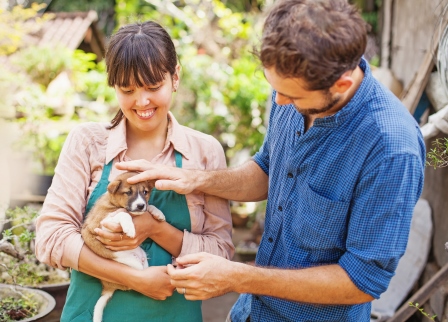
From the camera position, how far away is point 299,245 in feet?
7.47

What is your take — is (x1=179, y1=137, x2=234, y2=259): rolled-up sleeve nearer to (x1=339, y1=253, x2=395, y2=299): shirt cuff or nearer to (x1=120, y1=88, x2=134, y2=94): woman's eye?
(x1=120, y1=88, x2=134, y2=94): woman's eye

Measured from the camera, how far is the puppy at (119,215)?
8.13 ft

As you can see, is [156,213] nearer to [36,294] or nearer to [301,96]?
[301,96]

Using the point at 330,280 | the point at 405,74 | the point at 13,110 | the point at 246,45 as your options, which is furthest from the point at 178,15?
the point at 330,280

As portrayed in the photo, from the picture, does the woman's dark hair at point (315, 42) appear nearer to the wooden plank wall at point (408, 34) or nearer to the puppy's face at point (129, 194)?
the puppy's face at point (129, 194)

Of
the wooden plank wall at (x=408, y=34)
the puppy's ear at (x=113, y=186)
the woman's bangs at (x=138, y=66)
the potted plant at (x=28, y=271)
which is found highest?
the woman's bangs at (x=138, y=66)

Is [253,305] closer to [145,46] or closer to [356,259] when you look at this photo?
[356,259]

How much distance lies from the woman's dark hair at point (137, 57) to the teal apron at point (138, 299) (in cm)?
41

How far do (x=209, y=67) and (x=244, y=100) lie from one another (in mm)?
1229

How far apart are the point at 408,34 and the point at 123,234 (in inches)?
151

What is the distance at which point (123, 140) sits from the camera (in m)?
2.55

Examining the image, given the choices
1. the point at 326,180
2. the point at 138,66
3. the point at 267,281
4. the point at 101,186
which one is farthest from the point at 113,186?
the point at 326,180

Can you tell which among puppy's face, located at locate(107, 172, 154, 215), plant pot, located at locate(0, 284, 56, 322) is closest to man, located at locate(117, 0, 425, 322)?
puppy's face, located at locate(107, 172, 154, 215)

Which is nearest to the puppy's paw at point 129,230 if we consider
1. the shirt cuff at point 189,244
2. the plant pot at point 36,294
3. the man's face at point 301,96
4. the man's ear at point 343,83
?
the shirt cuff at point 189,244
